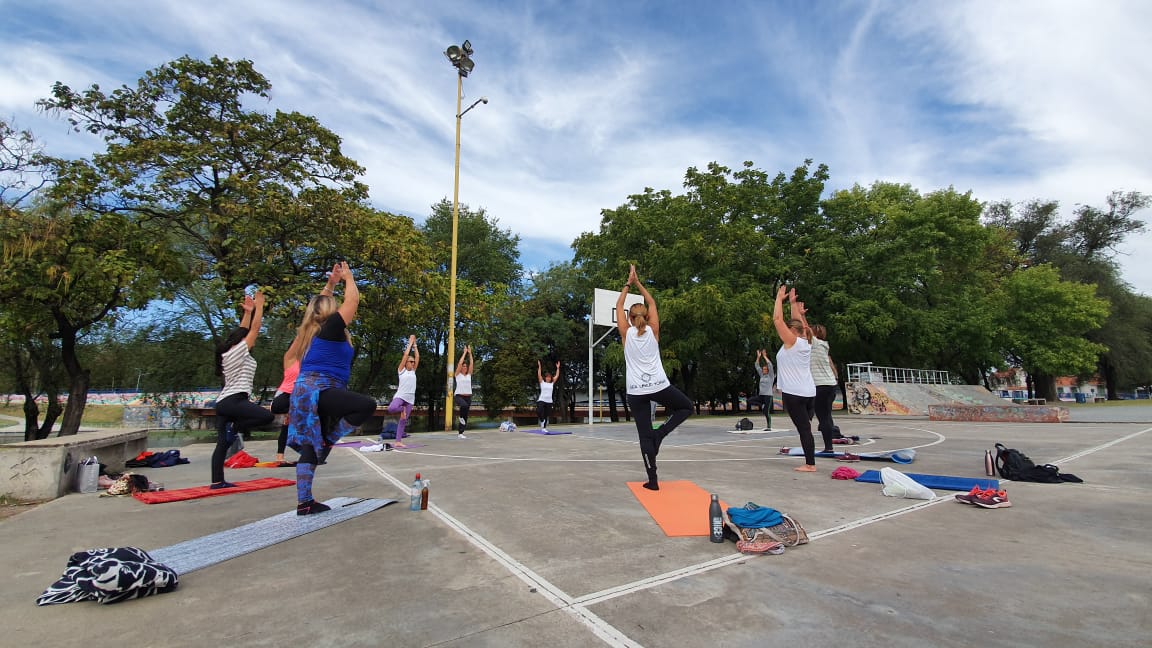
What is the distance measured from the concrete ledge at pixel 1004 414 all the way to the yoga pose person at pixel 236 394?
22.4m

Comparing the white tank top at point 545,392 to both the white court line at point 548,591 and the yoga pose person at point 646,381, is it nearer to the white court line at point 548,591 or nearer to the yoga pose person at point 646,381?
the yoga pose person at point 646,381

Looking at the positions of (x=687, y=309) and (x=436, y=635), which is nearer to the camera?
(x=436, y=635)

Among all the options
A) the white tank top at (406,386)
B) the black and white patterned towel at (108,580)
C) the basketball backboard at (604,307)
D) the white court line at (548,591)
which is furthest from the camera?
the basketball backboard at (604,307)

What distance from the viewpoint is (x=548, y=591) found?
2750 millimetres

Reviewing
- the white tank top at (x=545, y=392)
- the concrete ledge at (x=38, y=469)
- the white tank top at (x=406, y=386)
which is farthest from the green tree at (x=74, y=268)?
the white tank top at (x=545, y=392)

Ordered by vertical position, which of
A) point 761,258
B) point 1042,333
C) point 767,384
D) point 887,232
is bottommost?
point 767,384

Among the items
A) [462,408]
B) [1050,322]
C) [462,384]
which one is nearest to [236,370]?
[462,408]

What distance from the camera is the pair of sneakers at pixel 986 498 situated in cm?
463

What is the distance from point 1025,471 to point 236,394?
9.45m

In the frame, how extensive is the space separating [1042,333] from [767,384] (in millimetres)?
28564

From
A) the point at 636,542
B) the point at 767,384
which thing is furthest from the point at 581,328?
the point at 636,542

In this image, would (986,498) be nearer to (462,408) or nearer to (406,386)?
(406,386)

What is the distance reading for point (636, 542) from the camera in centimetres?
365

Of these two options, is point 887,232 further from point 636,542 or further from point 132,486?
point 132,486
